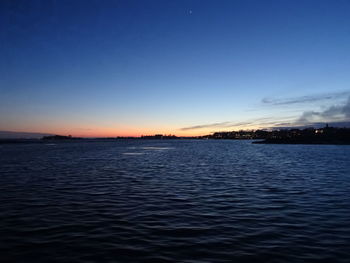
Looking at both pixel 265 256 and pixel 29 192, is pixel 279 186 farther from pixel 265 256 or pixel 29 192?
pixel 29 192

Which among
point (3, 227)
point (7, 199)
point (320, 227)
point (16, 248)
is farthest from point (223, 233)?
point (7, 199)

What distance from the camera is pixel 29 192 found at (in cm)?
2280

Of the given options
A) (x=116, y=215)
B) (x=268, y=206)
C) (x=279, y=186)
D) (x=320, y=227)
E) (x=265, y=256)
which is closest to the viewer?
(x=265, y=256)

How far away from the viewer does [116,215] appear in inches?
621

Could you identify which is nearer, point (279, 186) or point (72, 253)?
point (72, 253)

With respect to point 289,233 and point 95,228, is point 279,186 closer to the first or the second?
point 289,233

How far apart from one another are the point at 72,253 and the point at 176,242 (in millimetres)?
4186

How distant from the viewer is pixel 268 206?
17922 mm

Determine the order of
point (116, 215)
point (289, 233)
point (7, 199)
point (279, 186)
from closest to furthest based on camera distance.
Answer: point (289, 233) → point (116, 215) → point (7, 199) → point (279, 186)

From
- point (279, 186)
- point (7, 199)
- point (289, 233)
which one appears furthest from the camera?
point (279, 186)

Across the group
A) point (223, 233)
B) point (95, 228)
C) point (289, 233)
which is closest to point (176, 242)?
point (223, 233)

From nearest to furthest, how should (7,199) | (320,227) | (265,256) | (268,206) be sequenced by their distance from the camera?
(265,256)
(320,227)
(268,206)
(7,199)

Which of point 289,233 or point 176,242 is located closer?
point 176,242

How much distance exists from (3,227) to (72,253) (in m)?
5.76
